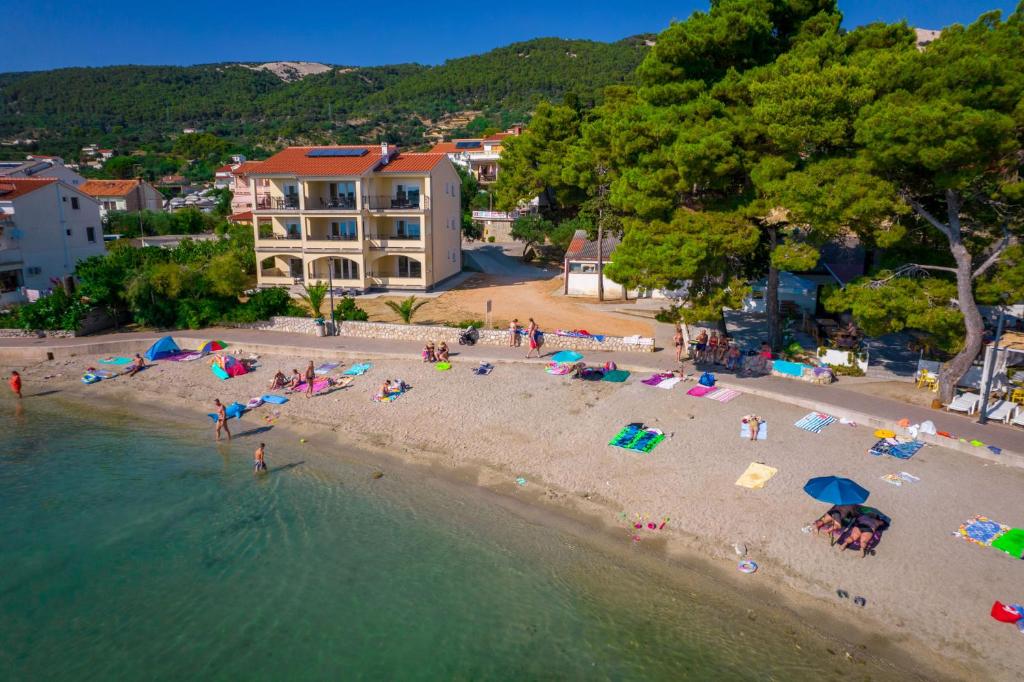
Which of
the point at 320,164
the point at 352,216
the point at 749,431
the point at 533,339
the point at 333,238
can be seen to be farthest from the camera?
the point at 333,238

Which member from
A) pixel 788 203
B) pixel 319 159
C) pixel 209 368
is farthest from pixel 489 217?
pixel 788 203

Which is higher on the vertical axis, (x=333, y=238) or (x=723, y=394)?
(x=333, y=238)

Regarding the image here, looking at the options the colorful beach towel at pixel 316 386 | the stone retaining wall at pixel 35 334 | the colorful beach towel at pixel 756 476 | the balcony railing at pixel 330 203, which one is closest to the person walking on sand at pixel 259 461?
the colorful beach towel at pixel 316 386

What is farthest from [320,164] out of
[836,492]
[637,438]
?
[836,492]

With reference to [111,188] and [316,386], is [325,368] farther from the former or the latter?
[111,188]

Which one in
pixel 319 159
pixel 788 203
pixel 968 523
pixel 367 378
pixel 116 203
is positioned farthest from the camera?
pixel 116 203

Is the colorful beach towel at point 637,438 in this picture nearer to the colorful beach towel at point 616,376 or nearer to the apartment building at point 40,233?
the colorful beach towel at point 616,376

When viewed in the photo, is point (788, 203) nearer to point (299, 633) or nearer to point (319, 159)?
point (299, 633)
